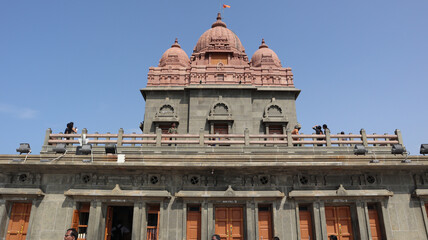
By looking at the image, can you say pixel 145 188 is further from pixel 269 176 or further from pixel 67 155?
pixel 269 176

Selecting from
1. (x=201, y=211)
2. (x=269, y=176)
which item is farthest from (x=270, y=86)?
(x=201, y=211)

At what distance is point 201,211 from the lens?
13.3m

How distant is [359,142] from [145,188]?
10926mm

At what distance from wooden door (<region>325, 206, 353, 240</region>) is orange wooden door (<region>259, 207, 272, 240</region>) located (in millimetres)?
2637

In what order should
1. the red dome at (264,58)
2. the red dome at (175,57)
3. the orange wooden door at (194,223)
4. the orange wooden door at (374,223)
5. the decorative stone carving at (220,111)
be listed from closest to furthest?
the orange wooden door at (194,223) < the orange wooden door at (374,223) < the decorative stone carving at (220,111) < the red dome at (175,57) < the red dome at (264,58)

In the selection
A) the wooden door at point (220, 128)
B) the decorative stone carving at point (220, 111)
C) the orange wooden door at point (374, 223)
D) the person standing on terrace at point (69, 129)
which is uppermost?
the decorative stone carving at point (220, 111)

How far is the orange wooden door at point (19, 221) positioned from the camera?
13297mm

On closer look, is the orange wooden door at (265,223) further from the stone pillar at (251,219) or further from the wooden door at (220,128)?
the wooden door at (220,128)

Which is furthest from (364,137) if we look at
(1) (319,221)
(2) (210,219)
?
(2) (210,219)

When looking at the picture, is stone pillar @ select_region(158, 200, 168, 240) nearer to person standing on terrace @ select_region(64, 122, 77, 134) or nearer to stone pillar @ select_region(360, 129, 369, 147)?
person standing on terrace @ select_region(64, 122, 77, 134)

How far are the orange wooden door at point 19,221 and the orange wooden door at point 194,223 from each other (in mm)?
7264

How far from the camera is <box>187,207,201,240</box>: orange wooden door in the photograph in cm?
1328

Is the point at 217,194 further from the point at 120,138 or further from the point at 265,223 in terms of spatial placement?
the point at 120,138

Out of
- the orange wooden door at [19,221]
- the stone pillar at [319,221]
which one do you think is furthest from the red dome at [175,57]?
the stone pillar at [319,221]
